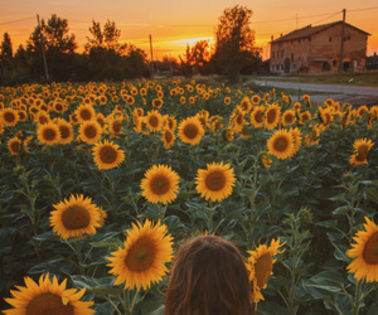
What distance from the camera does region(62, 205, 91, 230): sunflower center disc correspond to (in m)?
1.92

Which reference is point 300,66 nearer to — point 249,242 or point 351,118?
point 351,118

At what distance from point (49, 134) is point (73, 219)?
2.51 meters

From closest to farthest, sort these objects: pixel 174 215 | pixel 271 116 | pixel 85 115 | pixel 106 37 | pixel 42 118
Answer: pixel 174 215 < pixel 271 116 < pixel 42 118 < pixel 85 115 < pixel 106 37

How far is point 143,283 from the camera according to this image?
133 cm

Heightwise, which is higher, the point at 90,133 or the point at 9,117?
the point at 9,117

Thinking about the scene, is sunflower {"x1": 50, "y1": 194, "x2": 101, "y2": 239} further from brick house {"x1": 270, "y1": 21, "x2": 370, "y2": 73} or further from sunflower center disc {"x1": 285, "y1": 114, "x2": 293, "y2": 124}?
brick house {"x1": 270, "y1": 21, "x2": 370, "y2": 73}

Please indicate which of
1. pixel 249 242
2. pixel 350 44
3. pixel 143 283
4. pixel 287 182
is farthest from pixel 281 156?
pixel 350 44

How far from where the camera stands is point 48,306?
1.03m

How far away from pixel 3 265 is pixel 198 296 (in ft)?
9.60

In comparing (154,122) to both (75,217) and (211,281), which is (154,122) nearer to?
(75,217)

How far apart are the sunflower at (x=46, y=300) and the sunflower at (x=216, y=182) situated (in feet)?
5.15

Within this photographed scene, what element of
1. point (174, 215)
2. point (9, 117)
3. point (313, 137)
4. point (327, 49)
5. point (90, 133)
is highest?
point (327, 49)

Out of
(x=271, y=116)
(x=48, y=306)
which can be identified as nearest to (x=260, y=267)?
(x=48, y=306)

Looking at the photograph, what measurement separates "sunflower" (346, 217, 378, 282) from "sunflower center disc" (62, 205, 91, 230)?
4.85 ft
